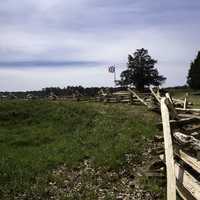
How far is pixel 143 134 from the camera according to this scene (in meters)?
21.1

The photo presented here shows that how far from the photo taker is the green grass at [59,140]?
1484 centimetres

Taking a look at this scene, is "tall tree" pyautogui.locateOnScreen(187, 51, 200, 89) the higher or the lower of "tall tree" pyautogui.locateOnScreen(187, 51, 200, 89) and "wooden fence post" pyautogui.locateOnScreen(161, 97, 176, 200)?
the higher

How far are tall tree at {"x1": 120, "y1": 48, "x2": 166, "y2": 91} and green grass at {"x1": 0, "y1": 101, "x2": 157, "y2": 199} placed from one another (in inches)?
2347

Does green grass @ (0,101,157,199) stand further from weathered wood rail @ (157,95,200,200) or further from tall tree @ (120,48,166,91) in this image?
tall tree @ (120,48,166,91)

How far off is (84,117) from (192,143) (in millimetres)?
17836

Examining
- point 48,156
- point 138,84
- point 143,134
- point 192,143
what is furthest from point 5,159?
point 138,84

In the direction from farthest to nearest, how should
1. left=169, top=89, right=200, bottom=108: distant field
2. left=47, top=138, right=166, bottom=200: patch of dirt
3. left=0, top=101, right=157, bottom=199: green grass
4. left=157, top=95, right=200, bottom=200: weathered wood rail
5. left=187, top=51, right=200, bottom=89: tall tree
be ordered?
left=187, top=51, right=200, bottom=89: tall tree → left=169, top=89, right=200, bottom=108: distant field → left=0, top=101, right=157, bottom=199: green grass → left=47, top=138, right=166, bottom=200: patch of dirt → left=157, top=95, right=200, bottom=200: weathered wood rail

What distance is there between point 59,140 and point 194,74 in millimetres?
70594

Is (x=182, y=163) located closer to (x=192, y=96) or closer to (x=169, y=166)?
(x=169, y=166)

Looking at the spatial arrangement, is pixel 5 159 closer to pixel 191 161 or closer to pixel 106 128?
pixel 106 128

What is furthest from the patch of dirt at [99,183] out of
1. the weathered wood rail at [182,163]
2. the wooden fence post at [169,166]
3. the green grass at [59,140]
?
the wooden fence post at [169,166]

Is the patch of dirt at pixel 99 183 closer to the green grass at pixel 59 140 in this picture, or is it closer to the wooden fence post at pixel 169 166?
the green grass at pixel 59 140

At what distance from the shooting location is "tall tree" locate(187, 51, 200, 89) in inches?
3487

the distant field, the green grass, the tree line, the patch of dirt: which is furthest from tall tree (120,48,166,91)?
the patch of dirt
